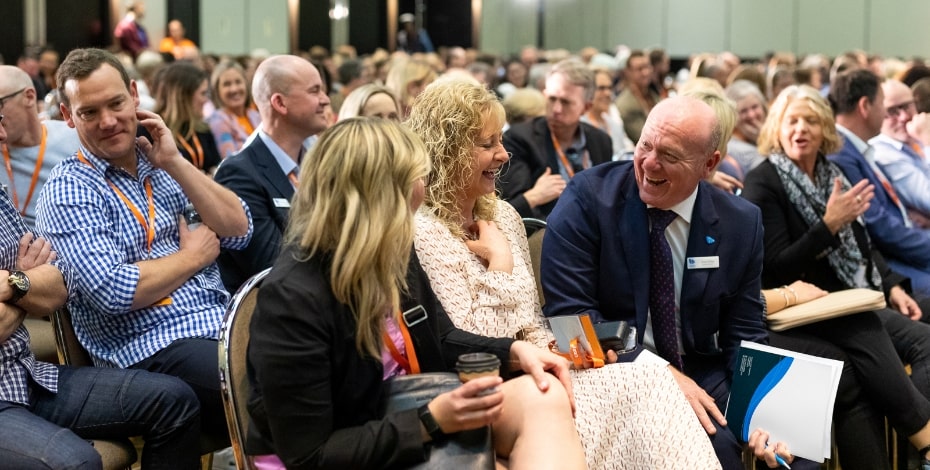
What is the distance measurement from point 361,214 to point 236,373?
1.70 ft

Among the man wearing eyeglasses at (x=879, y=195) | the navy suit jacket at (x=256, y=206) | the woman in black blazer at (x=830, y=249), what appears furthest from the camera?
the man wearing eyeglasses at (x=879, y=195)

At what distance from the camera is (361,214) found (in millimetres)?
1892

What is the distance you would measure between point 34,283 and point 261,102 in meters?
1.69

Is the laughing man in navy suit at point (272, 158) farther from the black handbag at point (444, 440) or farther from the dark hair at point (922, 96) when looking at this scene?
the dark hair at point (922, 96)

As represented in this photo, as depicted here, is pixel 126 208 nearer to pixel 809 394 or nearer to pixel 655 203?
pixel 655 203

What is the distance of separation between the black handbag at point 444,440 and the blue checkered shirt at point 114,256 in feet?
3.19

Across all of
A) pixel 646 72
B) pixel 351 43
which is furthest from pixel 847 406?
pixel 351 43

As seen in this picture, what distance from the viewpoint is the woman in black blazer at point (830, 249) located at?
3217mm

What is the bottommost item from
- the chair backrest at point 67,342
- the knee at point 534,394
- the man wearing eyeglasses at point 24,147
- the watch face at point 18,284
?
the chair backrest at point 67,342

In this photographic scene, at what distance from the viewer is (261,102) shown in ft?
12.9

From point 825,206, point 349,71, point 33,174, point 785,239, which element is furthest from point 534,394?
point 349,71

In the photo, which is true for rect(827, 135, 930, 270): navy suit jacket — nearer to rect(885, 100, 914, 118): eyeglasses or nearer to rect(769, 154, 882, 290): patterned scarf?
rect(769, 154, 882, 290): patterned scarf

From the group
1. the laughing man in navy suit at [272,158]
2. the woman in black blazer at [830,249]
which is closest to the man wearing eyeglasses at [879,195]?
the woman in black blazer at [830,249]

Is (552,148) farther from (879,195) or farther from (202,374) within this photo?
(202,374)
